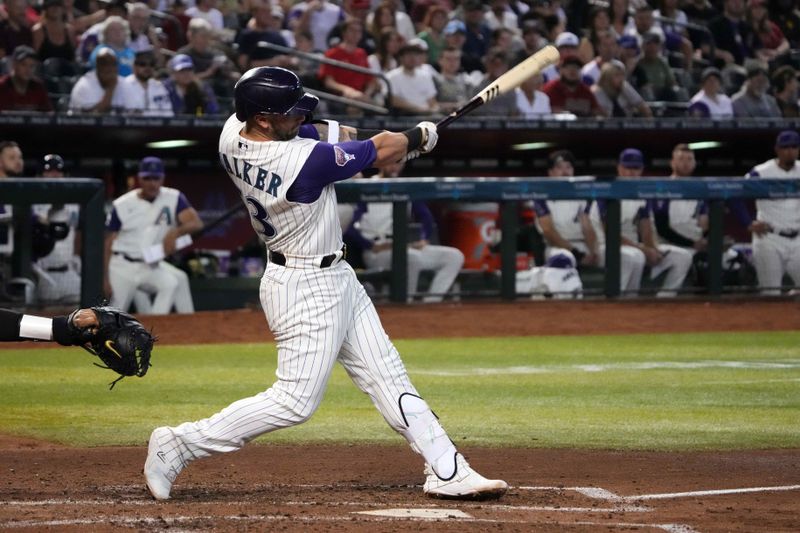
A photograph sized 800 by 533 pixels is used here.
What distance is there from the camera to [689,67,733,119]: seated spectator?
15.1 metres

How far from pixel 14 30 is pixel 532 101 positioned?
5.49 metres

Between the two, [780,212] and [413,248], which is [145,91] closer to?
[413,248]

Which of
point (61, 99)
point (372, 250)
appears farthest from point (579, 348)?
point (61, 99)

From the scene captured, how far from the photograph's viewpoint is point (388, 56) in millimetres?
14906

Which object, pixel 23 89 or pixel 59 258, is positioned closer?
pixel 59 258

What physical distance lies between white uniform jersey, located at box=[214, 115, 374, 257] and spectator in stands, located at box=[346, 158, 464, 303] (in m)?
7.46

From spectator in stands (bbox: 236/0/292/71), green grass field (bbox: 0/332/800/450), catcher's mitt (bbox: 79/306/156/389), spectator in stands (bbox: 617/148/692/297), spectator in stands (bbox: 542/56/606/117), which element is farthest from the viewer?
spectator in stands (bbox: 542/56/606/117)

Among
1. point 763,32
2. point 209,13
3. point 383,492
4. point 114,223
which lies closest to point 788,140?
point 763,32

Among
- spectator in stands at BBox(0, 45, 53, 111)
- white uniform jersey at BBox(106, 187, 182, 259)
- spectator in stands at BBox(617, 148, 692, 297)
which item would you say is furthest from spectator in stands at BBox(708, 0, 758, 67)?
spectator in stands at BBox(0, 45, 53, 111)

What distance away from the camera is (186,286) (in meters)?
12.1

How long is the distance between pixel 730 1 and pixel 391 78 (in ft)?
20.8

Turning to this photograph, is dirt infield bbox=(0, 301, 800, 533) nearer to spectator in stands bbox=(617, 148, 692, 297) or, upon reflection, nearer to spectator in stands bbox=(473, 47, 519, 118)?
spectator in stands bbox=(617, 148, 692, 297)

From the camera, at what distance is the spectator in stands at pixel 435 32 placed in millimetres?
15312

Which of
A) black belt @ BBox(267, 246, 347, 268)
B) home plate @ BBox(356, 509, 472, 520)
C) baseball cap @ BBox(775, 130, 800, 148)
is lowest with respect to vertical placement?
home plate @ BBox(356, 509, 472, 520)
